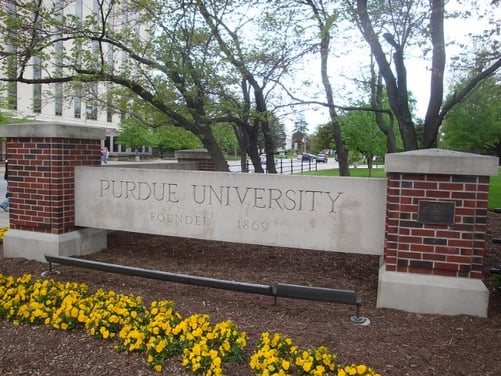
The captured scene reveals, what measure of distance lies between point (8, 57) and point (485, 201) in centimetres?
771

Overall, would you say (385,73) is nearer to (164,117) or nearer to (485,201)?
(164,117)

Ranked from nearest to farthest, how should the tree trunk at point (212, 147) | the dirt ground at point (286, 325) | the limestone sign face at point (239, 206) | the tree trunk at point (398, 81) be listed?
the dirt ground at point (286, 325)
the limestone sign face at point (239, 206)
the tree trunk at point (398, 81)
the tree trunk at point (212, 147)

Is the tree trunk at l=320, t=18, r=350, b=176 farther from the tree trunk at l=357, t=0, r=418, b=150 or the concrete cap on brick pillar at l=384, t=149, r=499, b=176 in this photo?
the concrete cap on brick pillar at l=384, t=149, r=499, b=176

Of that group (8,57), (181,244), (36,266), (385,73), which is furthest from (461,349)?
(8,57)

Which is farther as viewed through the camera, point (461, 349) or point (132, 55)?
point (132, 55)

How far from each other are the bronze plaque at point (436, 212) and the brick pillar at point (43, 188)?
4264mm

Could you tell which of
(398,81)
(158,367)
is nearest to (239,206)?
A: (158,367)

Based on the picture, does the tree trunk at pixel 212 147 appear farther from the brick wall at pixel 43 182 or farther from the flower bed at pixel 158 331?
the flower bed at pixel 158 331

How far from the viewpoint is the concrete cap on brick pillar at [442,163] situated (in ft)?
12.3

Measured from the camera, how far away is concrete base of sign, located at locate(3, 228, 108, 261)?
5.55 meters

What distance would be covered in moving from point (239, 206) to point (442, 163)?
216 cm

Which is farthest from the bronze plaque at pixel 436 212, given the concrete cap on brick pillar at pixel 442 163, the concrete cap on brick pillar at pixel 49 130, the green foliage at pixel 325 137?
the green foliage at pixel 325 137

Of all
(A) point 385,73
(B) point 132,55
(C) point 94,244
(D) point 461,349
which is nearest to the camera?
(D) point 461,349

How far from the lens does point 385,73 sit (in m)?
8.99
